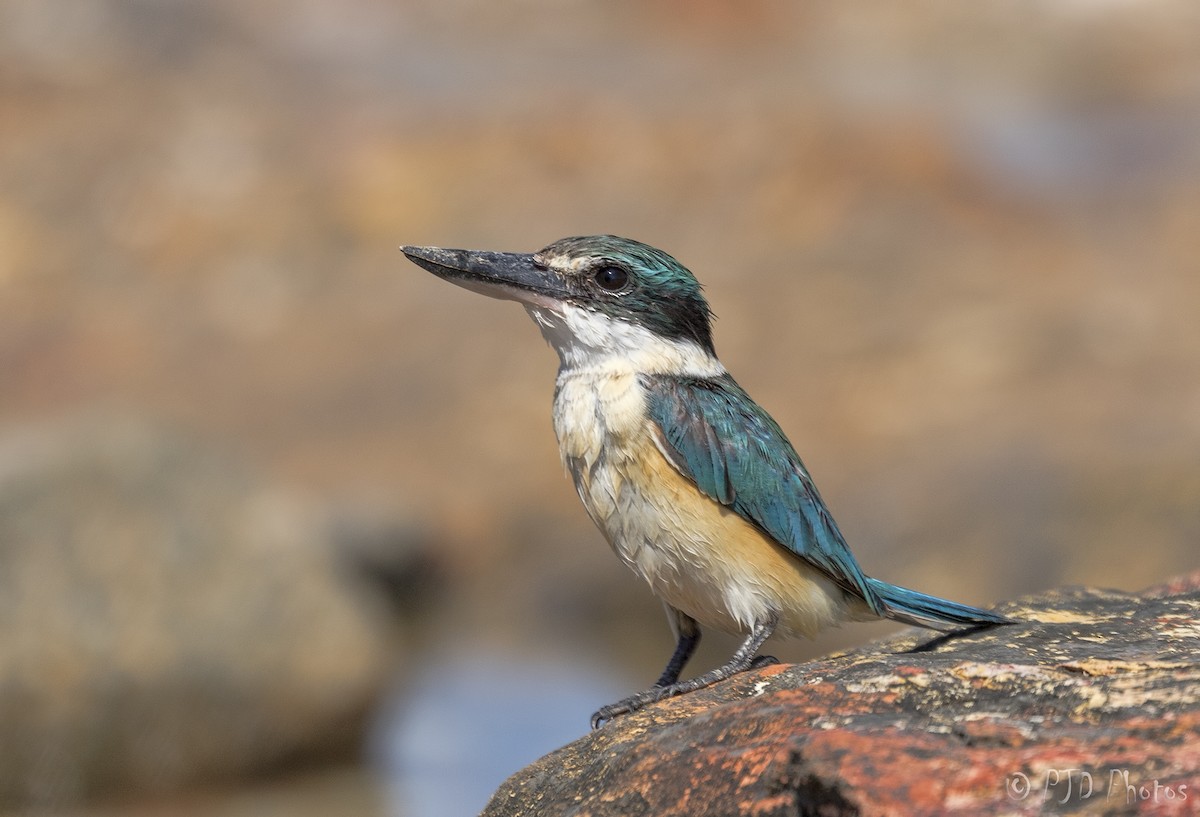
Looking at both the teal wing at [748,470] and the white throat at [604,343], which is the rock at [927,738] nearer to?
the teal wing at [748,470]

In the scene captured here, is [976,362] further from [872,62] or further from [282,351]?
[872,62]

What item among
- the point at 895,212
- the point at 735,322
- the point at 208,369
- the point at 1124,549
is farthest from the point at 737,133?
the point at 1124,549

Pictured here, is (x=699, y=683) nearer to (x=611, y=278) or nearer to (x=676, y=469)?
(x=676, y=469)

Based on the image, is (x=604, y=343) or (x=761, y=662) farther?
(x=604, y=343)

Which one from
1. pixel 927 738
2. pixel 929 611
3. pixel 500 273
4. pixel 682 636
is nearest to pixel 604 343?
pixel 500 273

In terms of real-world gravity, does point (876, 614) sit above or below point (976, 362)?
below

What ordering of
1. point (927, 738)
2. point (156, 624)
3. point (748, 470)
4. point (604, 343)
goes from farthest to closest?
point (156, 624)
point (604, 343)
point (748, 470)
point (927, 738)

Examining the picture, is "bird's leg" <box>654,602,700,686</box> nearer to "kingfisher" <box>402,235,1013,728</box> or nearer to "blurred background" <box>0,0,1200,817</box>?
"kingfisher" <box>402,235,1013,728</box>

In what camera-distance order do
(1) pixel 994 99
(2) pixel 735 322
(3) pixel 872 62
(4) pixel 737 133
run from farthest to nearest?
(3) pixel 872 62 < (1) pixel 994 99 < (4) pixel 737 133 < (2) pixel 735 322
